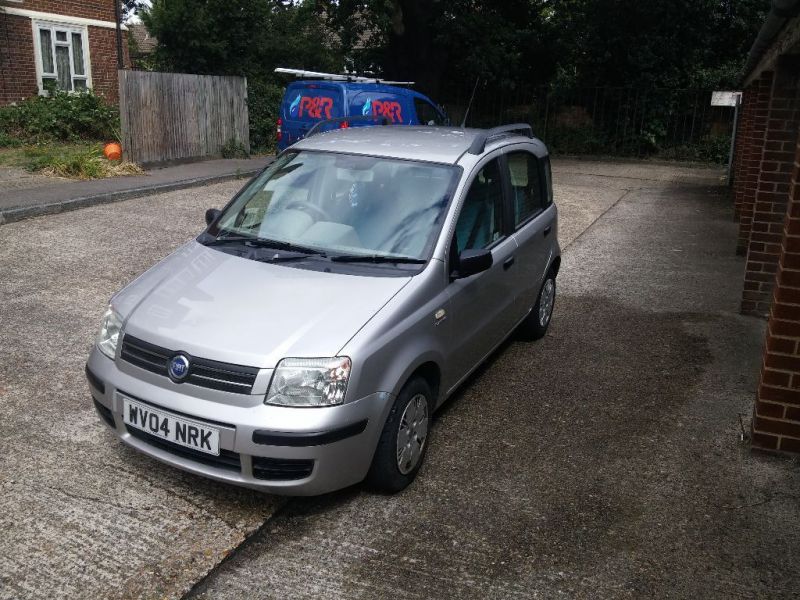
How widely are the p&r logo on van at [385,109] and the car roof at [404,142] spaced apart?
8.69 meters

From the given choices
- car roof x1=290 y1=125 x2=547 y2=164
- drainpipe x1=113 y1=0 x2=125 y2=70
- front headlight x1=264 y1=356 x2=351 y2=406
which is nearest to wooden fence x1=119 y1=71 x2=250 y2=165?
drainpipe x1=113 y1=0 x2=125 y2=70

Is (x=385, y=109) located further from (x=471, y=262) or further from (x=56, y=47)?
(x=56, y=47)

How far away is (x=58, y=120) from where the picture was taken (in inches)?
701

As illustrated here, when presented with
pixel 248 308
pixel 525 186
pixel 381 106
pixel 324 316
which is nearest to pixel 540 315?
pixel 525 186

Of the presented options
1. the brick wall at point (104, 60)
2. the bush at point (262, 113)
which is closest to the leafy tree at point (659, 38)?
the bush at point (262, 113)

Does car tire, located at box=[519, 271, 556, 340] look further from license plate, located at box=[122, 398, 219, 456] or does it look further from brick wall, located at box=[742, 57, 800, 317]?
license plate, located at box=[122, 398, 219, 456]

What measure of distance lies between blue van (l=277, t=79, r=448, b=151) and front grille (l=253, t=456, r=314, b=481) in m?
10.4

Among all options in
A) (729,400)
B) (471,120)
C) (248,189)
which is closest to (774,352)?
(729,400)

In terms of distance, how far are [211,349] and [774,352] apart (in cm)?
304

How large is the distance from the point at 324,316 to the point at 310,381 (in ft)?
1.22

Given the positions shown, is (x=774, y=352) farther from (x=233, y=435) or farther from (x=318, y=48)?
(x=318, y=48)

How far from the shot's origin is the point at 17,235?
8984 mm

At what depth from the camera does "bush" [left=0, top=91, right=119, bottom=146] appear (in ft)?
57.4

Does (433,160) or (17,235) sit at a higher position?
(433,160)
